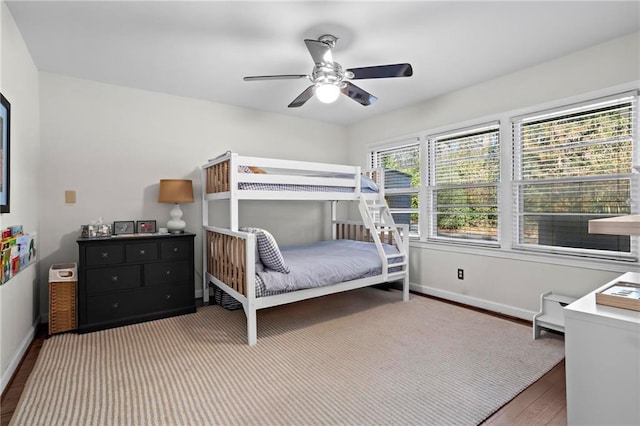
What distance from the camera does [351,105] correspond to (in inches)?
160

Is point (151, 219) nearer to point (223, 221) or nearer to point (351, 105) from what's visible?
point (223, 221)

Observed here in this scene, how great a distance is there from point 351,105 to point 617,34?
94.6 inches

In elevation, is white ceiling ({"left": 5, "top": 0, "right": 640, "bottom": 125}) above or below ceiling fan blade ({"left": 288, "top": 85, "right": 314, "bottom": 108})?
above

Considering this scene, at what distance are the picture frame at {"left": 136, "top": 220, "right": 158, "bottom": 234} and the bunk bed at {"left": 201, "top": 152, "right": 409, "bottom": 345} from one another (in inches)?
20.4

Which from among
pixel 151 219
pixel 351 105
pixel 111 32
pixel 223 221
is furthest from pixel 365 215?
pixel 111 32

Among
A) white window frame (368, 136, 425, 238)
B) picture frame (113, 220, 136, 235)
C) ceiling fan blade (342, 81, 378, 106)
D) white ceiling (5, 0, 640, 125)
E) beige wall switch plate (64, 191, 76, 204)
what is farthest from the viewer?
white window frame (368, 136, 425, 238)

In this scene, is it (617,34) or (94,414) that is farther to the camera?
(617,34)

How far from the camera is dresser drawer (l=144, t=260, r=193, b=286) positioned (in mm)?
3088

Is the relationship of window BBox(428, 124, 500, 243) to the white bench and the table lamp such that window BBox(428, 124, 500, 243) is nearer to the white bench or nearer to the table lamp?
the white bench

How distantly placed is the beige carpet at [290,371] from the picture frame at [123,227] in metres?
0.92

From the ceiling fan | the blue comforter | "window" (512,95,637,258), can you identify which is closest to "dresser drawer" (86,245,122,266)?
the blue comforter

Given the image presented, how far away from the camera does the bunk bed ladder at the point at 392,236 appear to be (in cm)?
351

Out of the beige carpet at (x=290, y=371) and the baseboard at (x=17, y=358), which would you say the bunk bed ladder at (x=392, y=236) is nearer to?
the beige carpet at (x=290, y=371)

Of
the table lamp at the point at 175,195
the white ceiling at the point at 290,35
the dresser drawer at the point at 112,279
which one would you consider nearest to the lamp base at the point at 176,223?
the table lamp at the point at 175,195
